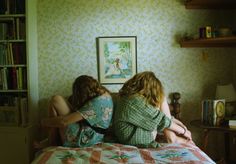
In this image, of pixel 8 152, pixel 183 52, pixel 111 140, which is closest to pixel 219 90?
pixel 183 52

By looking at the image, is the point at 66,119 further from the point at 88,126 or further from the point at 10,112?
the point at 10,112

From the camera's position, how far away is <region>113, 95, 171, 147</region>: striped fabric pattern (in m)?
2.09

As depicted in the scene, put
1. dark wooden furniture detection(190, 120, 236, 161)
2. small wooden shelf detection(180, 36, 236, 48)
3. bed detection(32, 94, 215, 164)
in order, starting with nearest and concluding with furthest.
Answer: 1. bed detection(32, 94, 215, 164)
2. dark wooden furniture detection(190, 120, 236, 161)
3. small wooden shelf detection(180, 36, 236, 48)

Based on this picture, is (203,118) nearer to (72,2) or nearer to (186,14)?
(186,14)

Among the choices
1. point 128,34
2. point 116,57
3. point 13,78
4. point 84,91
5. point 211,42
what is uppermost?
point 128,34

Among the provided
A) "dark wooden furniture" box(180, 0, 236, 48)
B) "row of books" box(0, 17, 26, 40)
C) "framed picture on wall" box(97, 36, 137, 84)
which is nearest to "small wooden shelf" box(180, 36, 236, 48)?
"dark wooden furniture" box(180, 0, 236, 48)

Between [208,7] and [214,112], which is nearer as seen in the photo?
[214,112]

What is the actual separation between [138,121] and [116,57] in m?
1.08

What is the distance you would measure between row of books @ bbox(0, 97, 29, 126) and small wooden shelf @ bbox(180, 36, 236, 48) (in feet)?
5.98

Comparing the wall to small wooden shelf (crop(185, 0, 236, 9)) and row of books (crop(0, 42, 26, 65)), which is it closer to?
small wooden shelf (crop(185, 0, 236, 9))

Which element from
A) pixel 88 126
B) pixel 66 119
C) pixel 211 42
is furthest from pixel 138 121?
pixel 211 42

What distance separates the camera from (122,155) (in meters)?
1.89

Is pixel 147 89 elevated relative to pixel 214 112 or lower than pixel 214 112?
elevated

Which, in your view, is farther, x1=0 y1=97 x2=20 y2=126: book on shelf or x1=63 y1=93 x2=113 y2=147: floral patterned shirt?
x1=0 y1=97 x2=20 y2=126: book on shelf
